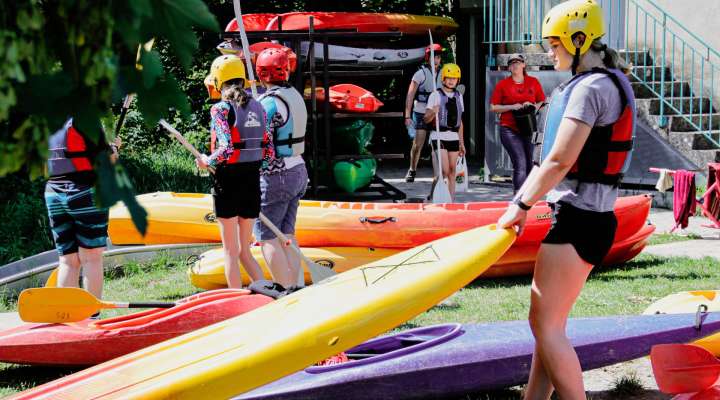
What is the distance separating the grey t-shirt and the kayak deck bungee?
368 cm

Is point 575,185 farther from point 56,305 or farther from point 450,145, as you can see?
point 450,145

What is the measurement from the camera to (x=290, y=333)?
3.58 meters

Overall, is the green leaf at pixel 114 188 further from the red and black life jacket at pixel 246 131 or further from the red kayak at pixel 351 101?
the red kayak at pixel 351 101

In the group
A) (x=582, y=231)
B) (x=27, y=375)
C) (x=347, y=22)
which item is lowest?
(x=27, y=375)

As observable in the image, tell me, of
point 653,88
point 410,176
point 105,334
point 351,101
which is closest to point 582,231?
point 105,334

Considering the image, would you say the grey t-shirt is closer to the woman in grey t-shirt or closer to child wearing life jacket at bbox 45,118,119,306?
the woman in grey t-shirt

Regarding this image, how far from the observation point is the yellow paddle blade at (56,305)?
5.12 m

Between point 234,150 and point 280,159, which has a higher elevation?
point 234,150

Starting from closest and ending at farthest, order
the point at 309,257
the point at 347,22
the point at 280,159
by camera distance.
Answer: the point at 280,159, the point at 309,257, the point at 347,22

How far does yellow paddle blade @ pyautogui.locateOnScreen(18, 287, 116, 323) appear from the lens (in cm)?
512

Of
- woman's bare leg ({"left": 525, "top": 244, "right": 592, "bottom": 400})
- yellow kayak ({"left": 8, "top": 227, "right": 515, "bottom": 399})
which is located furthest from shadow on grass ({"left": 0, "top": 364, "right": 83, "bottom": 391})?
woman's bare leg ({"left": 525, "top": 244, "right": 592, "bottom": 400})

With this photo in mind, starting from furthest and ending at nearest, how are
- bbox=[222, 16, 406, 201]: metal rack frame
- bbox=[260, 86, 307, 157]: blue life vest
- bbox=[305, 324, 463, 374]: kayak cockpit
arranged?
bbox=[222, 16, 406, 201]: metal rack frame < bbox=[260, 86, 307, 157]: blue life vest < bbox=[305, 324, 463, 374]: kayak cockpit

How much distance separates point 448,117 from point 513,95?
0.76 meters

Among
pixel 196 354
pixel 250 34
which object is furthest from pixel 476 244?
pixel 250 34
